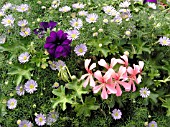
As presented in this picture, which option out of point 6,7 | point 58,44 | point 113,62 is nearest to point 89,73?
point 113,62

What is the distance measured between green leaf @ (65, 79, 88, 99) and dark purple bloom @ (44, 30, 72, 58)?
141 mm

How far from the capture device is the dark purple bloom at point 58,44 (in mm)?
1964

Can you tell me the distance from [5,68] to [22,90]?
159 mm

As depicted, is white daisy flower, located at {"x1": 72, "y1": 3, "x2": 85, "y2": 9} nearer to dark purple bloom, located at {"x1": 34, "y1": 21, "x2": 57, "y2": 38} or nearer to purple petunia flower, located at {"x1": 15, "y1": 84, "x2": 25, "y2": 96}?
dark purple bloom, located at {"x1": 34, "y1": 21, "x2": 57, "y2": 38}

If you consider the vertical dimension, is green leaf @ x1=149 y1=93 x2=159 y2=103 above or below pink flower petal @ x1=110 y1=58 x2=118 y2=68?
below

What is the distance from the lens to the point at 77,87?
1.91 meters

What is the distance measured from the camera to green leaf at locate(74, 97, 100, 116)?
6.27 feet

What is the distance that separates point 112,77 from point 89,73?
0.34 ft

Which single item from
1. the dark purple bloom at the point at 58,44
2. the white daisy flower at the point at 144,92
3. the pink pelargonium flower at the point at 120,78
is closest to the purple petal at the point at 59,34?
the dark purple bloom at the point at 58,44

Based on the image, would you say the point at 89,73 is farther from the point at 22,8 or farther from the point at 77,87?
the point at 22,8

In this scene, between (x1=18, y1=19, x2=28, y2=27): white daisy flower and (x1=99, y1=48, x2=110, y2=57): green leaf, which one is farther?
(x1=18, y1=19, x2=28, y2=27): white daisy flower

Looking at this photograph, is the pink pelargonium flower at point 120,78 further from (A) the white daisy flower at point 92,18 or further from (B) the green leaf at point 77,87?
(A) the white daisy flower at point 92,18

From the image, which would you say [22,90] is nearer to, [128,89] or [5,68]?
[5,68]

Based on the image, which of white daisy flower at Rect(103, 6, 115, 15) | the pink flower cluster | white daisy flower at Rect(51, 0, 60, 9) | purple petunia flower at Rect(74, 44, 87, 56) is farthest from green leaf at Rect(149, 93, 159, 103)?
white daisy flower at Rect(51, 0, 60, 9)
